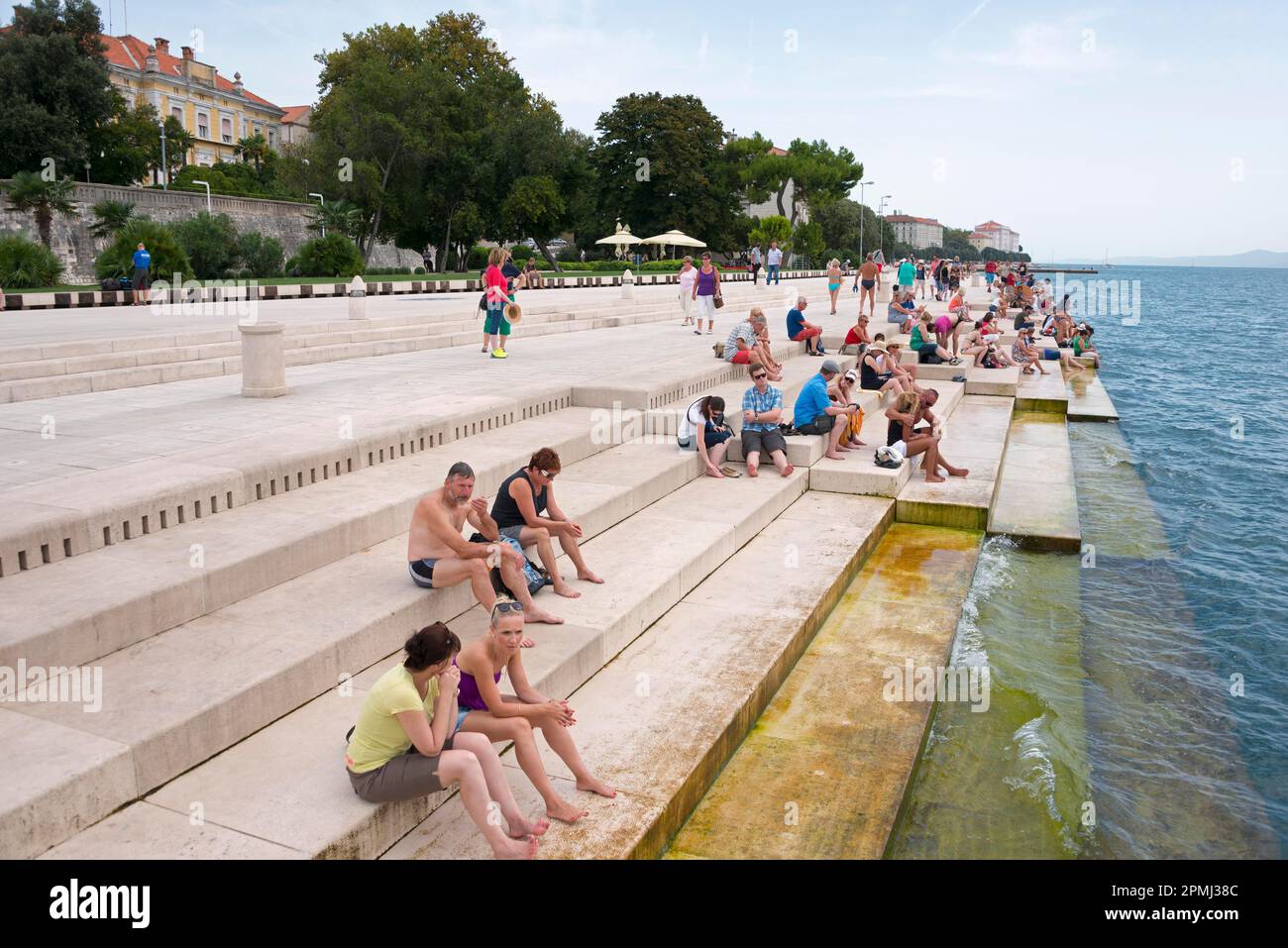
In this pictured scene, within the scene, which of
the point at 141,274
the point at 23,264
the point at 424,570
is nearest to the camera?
the point at 424,570

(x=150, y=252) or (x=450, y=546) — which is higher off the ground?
(x=150, y=252)

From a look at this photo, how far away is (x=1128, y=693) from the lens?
816 centimetres

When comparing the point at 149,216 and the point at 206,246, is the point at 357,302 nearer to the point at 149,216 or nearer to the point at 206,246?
the point at 206,246

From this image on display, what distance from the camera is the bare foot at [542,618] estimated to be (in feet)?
21.7

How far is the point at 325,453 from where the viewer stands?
8391 mm

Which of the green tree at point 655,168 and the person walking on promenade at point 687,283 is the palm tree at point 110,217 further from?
the green tree at point 655,168

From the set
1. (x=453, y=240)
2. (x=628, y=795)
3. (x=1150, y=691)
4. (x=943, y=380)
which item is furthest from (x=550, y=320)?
(x=453, y=240)

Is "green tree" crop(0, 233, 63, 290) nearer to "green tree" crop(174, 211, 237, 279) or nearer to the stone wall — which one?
"green tree" crop(174, 211, 237, 279)

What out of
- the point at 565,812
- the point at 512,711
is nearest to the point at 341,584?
the point at 512,711

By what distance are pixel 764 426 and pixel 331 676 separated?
719 cm

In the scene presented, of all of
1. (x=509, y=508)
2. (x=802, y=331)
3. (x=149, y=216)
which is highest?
(x=149, y=216)

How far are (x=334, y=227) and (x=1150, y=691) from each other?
137 feet

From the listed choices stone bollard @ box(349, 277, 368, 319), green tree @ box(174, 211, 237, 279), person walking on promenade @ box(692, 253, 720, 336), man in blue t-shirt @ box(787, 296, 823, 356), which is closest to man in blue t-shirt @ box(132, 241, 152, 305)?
green tree @ box(174, 211, 237, 279)
